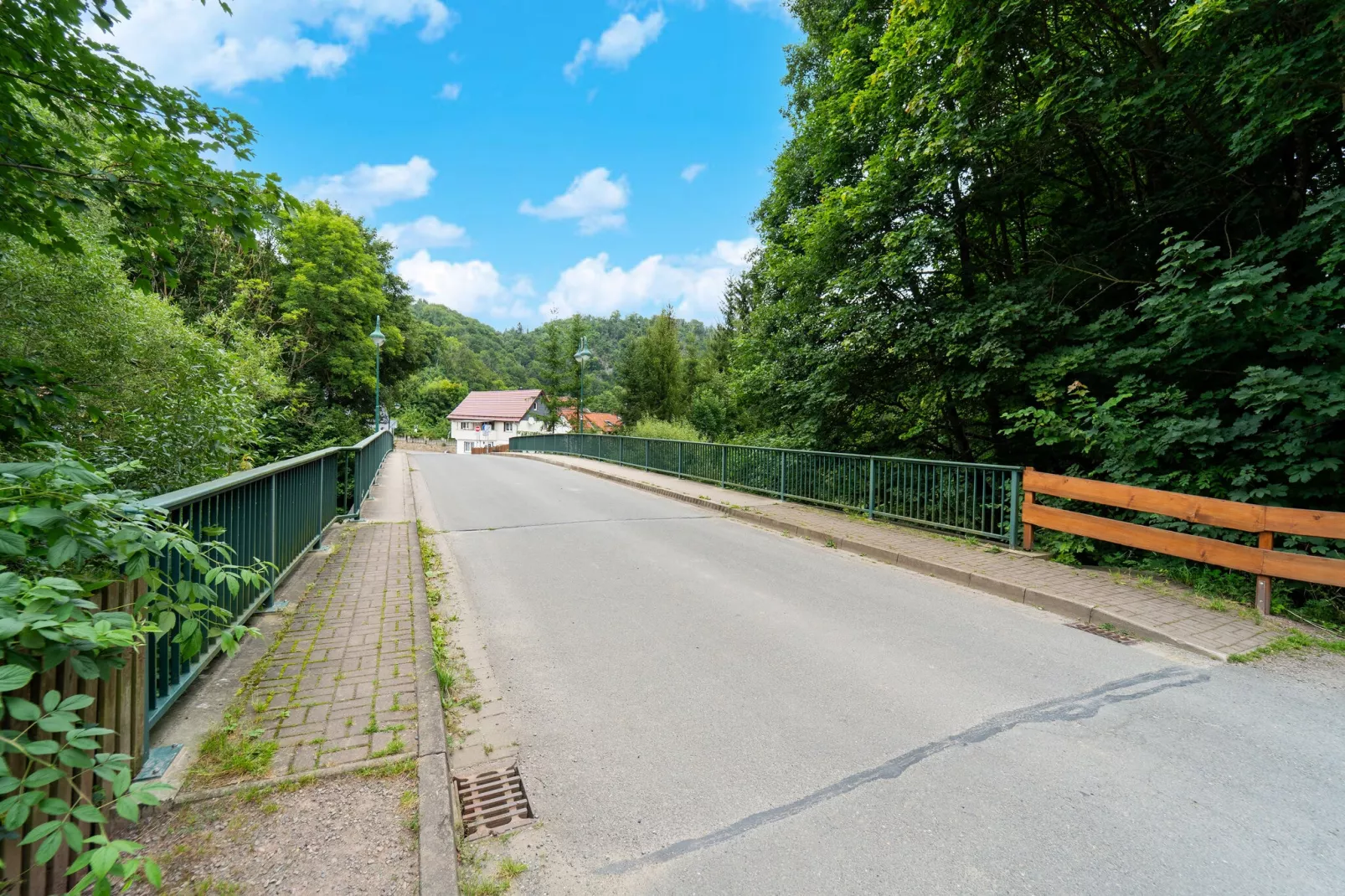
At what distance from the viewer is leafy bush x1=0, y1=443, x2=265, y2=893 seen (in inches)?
52.8

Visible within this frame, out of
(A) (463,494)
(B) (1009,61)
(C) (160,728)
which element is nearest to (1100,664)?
(C) (160,728)

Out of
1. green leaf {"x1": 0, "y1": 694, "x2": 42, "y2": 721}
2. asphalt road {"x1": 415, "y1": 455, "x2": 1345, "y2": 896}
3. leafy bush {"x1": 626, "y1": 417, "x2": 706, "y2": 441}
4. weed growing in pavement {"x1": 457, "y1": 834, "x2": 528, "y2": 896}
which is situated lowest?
weed growing in pavement {"x1": 457, "y1": 834, "x2": 528, "y2": 896}

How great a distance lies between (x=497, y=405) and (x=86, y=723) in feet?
235

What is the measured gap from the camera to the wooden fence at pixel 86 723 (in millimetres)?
1742

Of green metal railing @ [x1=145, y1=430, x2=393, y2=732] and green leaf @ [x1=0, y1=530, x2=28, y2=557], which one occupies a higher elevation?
green leaf @ [x1=0, y1=530, x2=28, y2=557]

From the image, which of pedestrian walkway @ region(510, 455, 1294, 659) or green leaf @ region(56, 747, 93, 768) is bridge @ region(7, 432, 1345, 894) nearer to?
pedestrian walkway @ region(510, 455, 1294, 659)

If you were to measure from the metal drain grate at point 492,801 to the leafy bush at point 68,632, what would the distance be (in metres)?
1.17

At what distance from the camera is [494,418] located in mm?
68875

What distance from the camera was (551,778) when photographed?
2.91 metres

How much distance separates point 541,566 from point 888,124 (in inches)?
380

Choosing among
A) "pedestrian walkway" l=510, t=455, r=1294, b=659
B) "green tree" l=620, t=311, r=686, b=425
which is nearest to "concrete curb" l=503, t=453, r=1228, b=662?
"pedestrian walkway" l=510, t=455, r=1294, b=659

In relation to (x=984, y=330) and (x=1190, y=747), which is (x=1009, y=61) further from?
(x=1190, y=747)

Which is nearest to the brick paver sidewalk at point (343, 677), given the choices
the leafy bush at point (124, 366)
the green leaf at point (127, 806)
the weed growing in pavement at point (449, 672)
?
the weed growing in pavement at point (449, 672)

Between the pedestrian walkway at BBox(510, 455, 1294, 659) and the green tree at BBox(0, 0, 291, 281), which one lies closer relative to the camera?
the green tree at BBox(0, 0, 291, 281)
